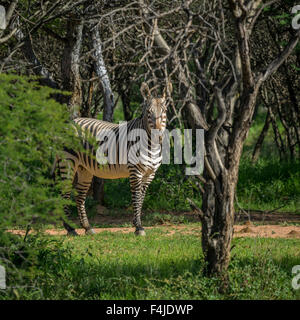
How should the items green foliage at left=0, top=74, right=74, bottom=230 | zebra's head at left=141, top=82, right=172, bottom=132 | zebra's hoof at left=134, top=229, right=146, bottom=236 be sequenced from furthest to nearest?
1. zebra's hoof at left=134, top=229, right=146, bottom=236
2. zebra's head at left=141, top=82, right=172, bottom=132
3. green foliage at left=0, top=74, right=74, bottom=230

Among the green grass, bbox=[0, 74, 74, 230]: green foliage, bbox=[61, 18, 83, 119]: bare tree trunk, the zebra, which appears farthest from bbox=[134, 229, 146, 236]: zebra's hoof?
bbox=[0, 74, 74, 230]: green foliage

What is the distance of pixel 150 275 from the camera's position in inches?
258

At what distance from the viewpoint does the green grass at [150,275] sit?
5.94 m

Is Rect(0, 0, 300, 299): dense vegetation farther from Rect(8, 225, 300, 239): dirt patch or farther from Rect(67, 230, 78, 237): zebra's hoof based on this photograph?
Rect(67, 230, 78, 237): zebra's hoof

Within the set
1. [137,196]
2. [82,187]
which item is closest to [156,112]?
[137,196]

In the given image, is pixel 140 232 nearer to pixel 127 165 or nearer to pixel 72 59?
pixel 127 165

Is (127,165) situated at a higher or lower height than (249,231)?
higher

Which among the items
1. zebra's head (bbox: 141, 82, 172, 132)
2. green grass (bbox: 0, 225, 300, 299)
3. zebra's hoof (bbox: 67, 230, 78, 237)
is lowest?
green grass (bbox: 0, 225, 300, 299)

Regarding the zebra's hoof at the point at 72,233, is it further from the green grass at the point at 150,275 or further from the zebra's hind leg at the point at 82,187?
the green grass at the point at 150,275

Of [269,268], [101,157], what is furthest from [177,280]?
[101,157]

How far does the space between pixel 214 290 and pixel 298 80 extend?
11011 millimetres

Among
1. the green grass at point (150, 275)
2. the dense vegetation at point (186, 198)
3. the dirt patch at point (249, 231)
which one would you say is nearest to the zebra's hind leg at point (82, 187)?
the dirt patch at point (249, 231)

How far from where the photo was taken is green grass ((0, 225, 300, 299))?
5941 millimetres
